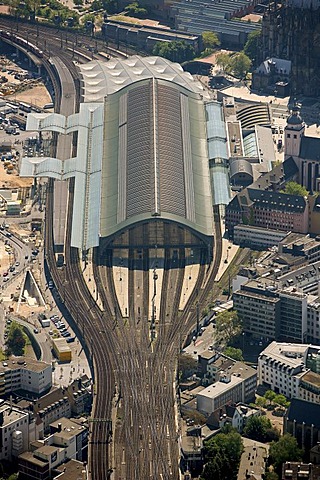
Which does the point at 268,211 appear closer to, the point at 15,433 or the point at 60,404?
the point at 60,404

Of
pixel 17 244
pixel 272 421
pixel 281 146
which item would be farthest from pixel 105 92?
pixel 272 421

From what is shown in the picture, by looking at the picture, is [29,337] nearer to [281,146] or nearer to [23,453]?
[23,453]

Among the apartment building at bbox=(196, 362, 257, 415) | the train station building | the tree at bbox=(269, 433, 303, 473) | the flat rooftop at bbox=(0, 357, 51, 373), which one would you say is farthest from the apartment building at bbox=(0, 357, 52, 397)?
the train station building

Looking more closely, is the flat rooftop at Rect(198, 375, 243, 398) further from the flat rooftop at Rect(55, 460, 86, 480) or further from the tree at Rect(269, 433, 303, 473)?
the flat rooftop at Rect(55, 460, 86, 480)

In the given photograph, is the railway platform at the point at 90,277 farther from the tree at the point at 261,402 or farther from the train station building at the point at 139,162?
the tree at the point at 261,402

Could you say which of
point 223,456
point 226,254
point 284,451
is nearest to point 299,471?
point 284,451
